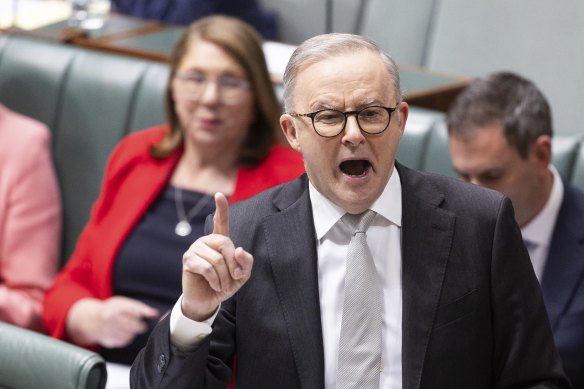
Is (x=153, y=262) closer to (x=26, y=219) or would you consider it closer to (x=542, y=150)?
(x=26, y=219)

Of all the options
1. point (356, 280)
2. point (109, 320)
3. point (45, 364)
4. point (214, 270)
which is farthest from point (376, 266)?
point (109, 320)

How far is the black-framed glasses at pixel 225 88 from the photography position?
7.95 ft

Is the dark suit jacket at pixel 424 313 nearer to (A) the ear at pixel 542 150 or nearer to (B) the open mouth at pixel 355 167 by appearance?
(B) the open mouth at pixel 355 167

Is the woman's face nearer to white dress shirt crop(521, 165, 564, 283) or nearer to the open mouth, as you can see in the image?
white dress shirt crop(521, 165, 564, 283)

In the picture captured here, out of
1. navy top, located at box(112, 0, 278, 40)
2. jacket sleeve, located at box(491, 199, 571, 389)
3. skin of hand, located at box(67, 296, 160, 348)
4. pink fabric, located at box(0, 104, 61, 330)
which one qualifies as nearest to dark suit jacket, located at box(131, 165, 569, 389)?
jacket sleeve, located at box(491, 199, 571, 389)

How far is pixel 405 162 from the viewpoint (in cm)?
250

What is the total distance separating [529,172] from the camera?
212 cm

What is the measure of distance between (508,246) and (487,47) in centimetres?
202

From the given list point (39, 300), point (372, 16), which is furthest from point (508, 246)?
point (372, 16)

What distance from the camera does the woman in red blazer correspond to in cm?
Answer: 241

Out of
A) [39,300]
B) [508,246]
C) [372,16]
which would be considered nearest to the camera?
[508,246]

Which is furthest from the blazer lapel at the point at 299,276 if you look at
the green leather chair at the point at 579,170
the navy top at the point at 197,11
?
the navy top at the point at 197,11

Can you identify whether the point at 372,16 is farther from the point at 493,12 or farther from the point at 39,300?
the point at 39,300

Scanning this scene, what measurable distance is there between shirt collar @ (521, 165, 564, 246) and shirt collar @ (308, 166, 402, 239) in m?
0.65
